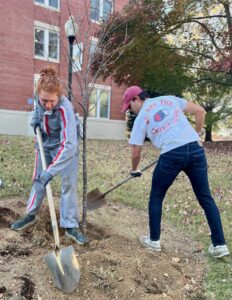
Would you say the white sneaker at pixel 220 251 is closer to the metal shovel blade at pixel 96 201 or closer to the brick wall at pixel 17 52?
the metal shovel blade at pixel 96 201

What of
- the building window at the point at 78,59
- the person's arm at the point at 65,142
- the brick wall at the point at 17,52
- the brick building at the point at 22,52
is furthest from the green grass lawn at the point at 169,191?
the brick wall at the point at 17,52

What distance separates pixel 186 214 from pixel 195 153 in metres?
2.06

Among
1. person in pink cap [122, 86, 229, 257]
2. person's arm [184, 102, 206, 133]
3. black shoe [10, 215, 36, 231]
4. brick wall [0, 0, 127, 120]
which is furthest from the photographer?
brick wall [0, 0, 127, 120]

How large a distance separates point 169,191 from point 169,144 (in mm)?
3193

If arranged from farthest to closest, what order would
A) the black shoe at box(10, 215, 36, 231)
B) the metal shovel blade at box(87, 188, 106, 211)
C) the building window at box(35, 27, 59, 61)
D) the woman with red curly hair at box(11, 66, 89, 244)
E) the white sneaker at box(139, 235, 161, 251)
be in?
the building window at box(35, 27, 59, 61) < the metal shovel blade at box(87, 188, 106, 211) < the black shoe at box(10, 215, 36, 231) < the white sneaker at box(139, 235, 161, 251) < the woman with red curly hair at box(11, 66, 89, 244)

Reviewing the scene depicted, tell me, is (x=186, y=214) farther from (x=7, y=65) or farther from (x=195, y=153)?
(x=7, y=65)

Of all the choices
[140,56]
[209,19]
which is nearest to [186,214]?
[140,56]

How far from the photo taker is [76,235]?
3.98 meters

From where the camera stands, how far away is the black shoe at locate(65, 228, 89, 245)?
3.92 metres

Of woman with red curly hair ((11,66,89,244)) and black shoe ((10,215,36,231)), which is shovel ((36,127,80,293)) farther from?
black shoe ((10,215,36,231))

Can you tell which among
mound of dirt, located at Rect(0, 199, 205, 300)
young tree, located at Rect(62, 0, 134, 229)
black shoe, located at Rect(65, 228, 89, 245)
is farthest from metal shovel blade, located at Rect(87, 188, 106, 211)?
black shoe, located at Rect(65, 228, 89, 245)

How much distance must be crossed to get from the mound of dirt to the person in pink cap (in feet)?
1.34

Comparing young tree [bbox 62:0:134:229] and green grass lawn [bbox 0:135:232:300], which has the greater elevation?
young tree [bbox 62:0:134:229]

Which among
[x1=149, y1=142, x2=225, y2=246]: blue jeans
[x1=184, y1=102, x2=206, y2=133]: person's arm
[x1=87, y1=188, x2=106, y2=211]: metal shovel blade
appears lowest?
[x1=87, y1=188, x2=106, y2=211]: metal shovel blade
